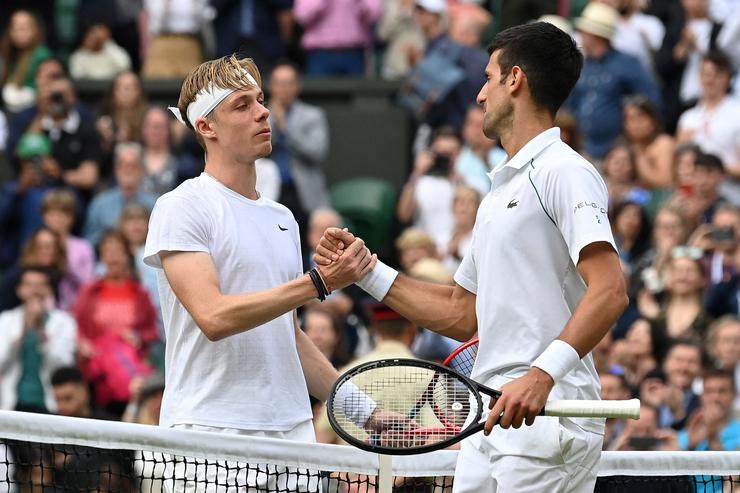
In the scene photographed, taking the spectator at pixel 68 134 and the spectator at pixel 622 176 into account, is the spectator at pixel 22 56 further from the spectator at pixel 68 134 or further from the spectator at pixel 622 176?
the spectator at pixel 622 176

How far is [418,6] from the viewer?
15.0 meters

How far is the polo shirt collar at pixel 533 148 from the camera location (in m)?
5.75

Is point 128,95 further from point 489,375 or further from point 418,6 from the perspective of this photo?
point 489,375

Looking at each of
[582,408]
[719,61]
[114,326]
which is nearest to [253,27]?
[114,326]

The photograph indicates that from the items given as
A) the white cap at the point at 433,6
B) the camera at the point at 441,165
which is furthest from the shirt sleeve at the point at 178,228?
the white cap at the point at 433,6

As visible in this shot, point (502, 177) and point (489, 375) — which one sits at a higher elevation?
point (502, 177)

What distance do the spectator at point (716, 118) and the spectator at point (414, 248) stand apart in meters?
2.30

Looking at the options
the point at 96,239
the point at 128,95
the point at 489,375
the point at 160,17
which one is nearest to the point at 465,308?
the point at 489,375

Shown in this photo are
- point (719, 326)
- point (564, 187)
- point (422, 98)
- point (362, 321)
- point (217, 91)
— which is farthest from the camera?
point (422, 98)

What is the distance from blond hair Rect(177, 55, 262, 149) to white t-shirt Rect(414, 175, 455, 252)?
7300 mm

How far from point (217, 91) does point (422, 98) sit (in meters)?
8.88

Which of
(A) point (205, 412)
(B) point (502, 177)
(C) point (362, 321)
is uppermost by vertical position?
(B) point (502, 177)

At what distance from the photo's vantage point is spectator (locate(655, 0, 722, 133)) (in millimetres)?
14445

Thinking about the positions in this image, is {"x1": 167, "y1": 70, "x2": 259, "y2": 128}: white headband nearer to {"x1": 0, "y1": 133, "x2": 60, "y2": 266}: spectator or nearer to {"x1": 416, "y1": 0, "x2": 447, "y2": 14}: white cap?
{"x1": 0, "y1": 133, "x2": 60, "y2": 266}: spectator
